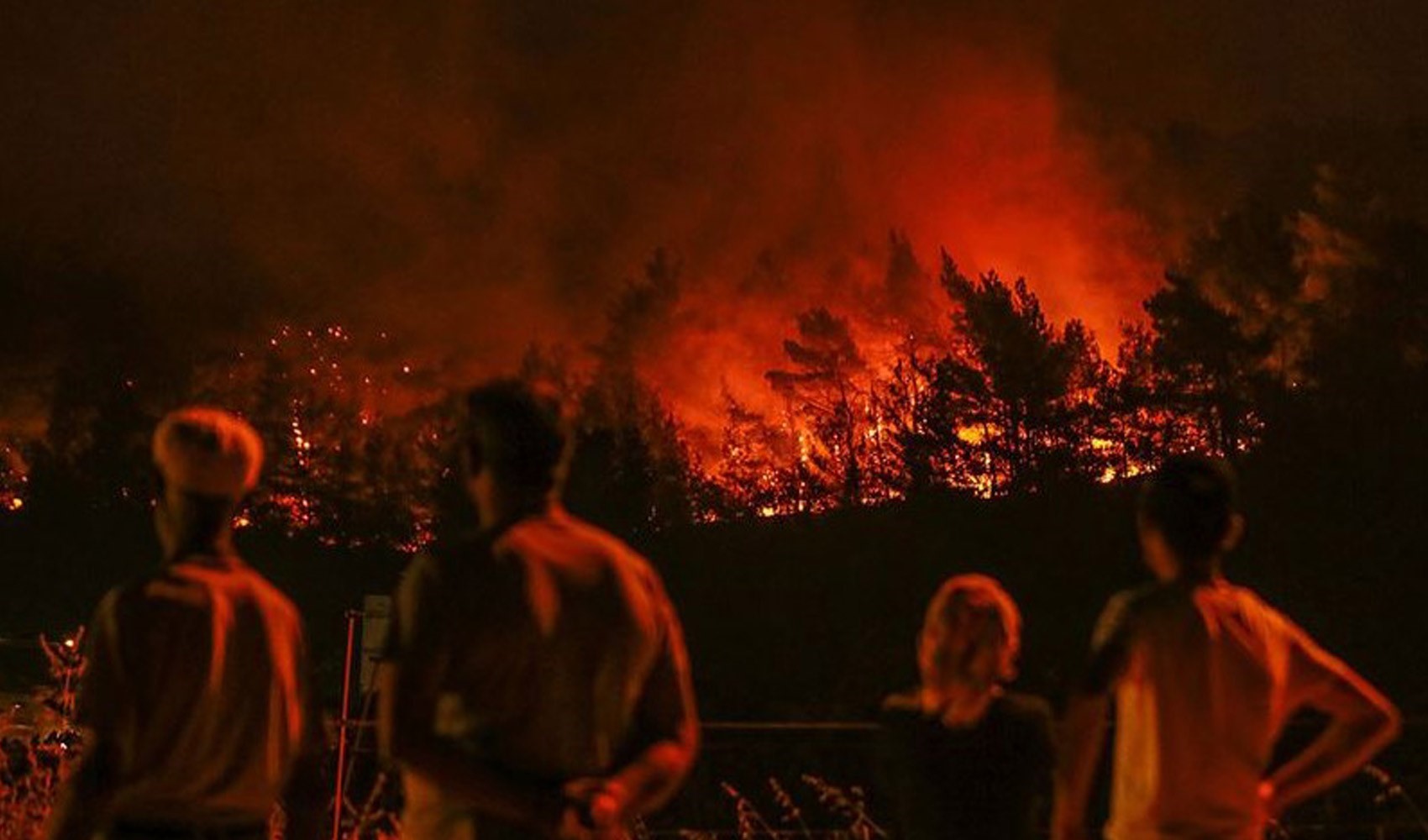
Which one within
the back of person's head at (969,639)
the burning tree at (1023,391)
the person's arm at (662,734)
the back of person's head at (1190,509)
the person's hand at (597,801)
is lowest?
the person's hand at (597,801)

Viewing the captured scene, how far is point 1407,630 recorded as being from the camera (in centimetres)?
2366

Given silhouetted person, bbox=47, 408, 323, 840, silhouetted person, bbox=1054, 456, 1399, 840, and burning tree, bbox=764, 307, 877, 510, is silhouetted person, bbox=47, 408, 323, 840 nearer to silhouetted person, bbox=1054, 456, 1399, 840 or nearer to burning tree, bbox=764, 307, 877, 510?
silhouetted person, bbox=1054, 456, 1399, 840

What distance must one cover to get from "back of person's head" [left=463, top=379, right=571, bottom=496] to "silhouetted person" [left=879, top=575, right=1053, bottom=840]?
131 centimetres

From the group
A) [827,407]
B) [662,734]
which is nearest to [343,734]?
[662,734]

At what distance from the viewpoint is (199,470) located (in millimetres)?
3453

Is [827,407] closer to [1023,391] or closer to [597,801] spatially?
[1023,391]

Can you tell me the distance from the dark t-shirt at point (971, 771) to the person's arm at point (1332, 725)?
0.56 m

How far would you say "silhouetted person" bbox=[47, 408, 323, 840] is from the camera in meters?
3.22

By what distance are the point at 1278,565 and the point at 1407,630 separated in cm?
223

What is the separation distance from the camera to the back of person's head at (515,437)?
3.21 metres

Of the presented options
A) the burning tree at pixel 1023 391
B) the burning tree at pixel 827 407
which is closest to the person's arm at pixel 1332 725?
the burning tree at pixel 1023 391

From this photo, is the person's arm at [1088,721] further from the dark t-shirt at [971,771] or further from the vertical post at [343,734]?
the vertical post at [343,734]

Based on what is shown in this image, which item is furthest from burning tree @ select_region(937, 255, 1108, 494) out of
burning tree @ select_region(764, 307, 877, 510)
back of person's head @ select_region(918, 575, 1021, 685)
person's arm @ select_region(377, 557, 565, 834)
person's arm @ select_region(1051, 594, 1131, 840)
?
person's arm @ select_region(377, 557, 565, 834)

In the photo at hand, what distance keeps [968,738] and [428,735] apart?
158cm
